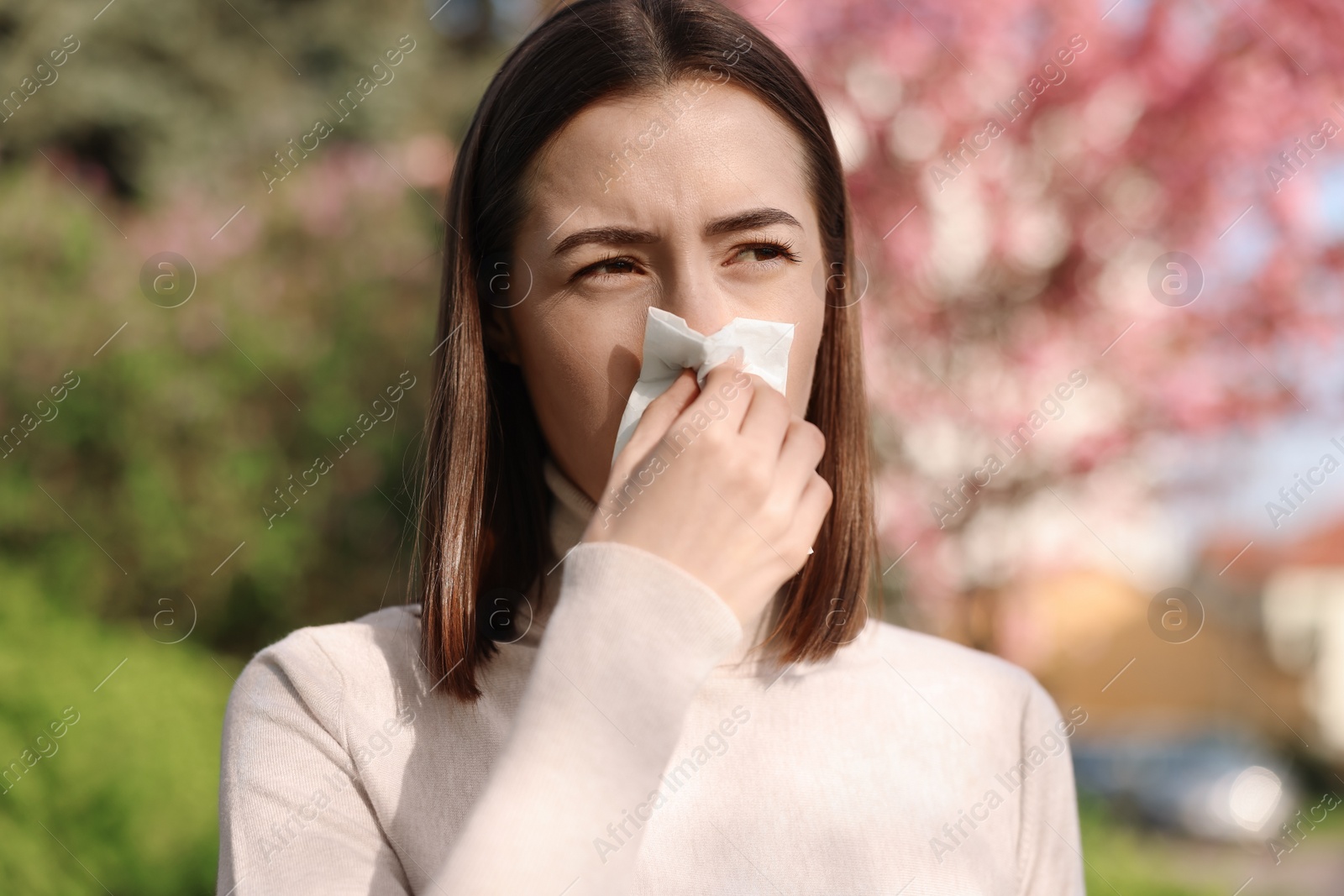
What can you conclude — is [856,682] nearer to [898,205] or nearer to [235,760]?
[235,760]

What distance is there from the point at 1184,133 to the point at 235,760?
541cm

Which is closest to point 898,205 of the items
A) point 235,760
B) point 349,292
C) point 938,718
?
point 349,292

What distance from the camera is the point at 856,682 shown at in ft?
5.77

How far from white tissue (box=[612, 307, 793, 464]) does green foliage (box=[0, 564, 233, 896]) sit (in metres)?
2.93
